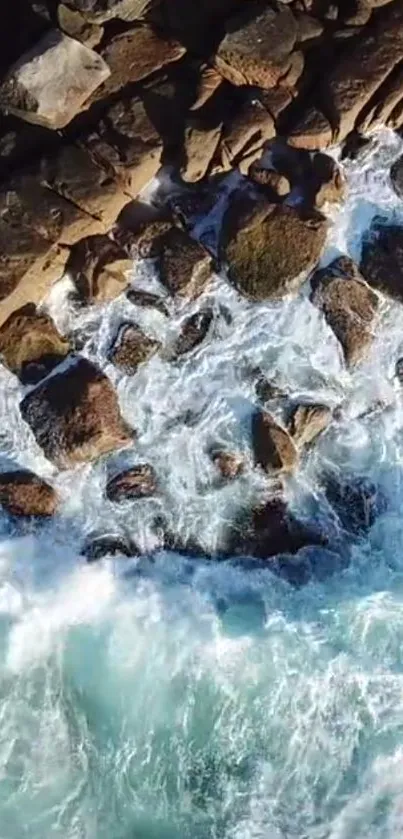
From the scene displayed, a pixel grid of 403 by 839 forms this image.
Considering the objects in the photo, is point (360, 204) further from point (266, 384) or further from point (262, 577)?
point (262, 577)

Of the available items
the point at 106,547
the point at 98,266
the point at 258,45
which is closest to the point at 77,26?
the point at 258,45

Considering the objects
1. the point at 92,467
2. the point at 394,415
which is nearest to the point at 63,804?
the point at 92,467

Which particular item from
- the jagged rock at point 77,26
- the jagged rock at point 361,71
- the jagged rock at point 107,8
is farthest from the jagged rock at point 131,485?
the jagged rock at point 107,8

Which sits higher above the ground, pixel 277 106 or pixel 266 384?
pixel 277 106

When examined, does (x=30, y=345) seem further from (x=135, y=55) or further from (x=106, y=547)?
(x=135, y=55)

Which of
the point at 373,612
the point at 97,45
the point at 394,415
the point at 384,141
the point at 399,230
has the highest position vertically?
the point at 97,45
